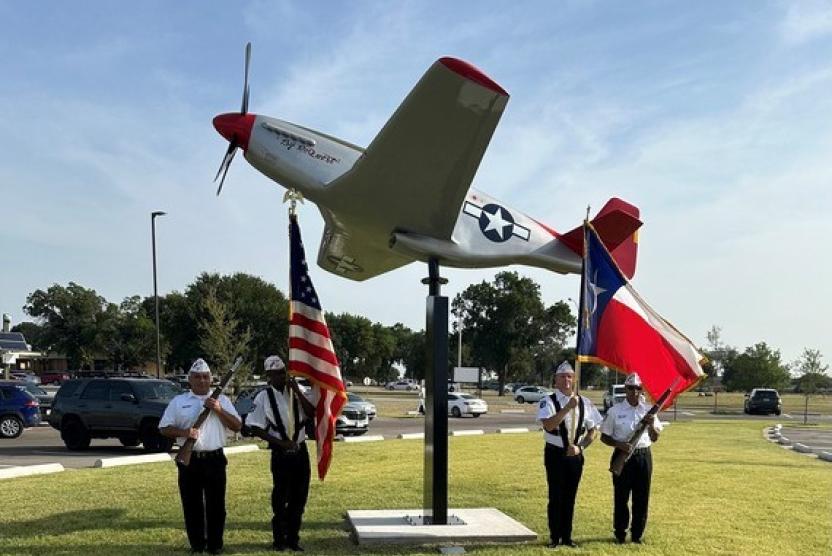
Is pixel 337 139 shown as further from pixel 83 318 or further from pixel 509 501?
pixel 83 318

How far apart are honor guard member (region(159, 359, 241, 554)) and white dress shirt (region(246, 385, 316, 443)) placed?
414 mm

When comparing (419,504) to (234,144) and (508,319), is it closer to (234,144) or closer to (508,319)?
(234,144)

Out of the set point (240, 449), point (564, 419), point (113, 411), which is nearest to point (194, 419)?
point (564, 419)

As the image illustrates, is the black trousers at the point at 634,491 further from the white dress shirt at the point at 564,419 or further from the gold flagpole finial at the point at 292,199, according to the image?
the gold flagpole finial at the point at 292,199

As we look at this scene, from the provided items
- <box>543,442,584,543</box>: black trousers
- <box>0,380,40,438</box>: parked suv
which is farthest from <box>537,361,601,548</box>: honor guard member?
<box>0,380,40,438</box>: parked suv

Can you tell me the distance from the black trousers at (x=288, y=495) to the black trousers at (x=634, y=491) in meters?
3.25

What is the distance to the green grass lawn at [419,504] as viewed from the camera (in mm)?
7570

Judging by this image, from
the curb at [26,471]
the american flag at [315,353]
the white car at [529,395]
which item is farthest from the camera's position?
the white car at [529,395]

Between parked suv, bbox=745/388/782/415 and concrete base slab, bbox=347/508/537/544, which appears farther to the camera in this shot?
parked suv, bbox=745/388/782/415

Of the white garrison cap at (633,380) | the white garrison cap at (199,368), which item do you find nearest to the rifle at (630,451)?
the white garrison cap at (633,380)

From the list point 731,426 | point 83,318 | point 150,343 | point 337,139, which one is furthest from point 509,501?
point 83,318

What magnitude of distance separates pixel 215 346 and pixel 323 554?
51.8 ft

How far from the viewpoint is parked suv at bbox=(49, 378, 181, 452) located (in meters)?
16.9

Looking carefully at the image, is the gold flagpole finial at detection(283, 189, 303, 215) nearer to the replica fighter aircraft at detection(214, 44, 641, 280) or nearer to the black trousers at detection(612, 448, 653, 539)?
the replica fighter aircraft at detection(214, 44, 641, 280)
